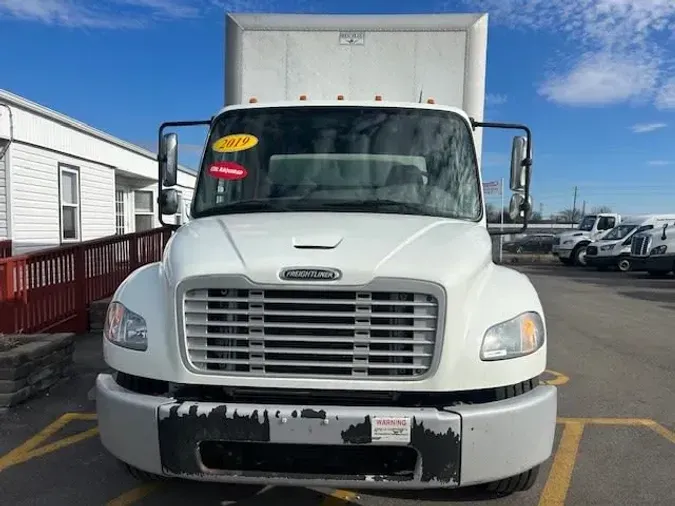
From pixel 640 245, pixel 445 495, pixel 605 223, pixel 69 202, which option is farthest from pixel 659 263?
pixel 445 495

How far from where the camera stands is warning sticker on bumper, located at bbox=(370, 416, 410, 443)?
273cm

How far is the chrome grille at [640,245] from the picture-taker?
21980 mm

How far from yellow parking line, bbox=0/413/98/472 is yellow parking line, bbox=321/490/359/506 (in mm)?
2097

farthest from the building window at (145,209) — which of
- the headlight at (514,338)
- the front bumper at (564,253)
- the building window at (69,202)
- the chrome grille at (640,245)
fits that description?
the headlight at (514,338)

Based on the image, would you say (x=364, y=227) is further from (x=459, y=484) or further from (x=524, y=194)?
(x=524, y=194)

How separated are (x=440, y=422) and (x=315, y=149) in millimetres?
2354

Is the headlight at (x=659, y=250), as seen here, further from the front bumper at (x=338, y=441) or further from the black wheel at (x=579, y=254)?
the front bumper at (x=338, y=441)

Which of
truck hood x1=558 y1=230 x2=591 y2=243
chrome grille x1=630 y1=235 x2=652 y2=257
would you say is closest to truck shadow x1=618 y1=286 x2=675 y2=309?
chrome grille x1=630 y1=235 x2=652 y2=257

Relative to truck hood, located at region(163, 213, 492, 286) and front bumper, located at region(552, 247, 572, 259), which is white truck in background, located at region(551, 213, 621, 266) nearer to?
front bumper, located at region(552, 247, 572, 259)

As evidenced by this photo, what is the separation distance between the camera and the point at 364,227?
139 inches

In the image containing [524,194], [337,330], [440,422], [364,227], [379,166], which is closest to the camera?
[440,422]

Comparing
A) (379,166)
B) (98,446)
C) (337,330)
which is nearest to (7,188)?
(98,446)

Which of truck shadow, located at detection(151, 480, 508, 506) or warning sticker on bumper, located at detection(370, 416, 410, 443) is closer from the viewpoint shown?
warning sticker on bumper, located at detection(370, 416, 410, 443)

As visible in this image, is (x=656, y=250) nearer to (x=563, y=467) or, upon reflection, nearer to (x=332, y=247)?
(x=563, y=467)
